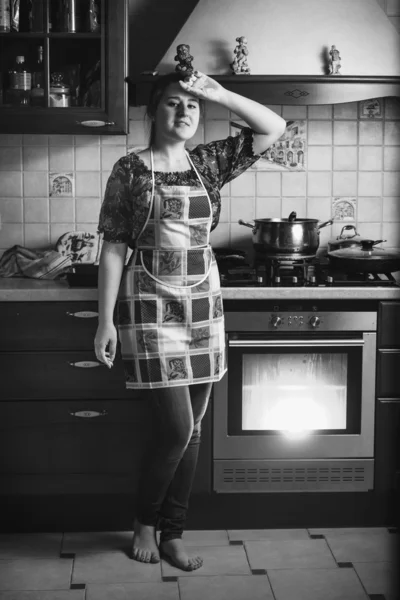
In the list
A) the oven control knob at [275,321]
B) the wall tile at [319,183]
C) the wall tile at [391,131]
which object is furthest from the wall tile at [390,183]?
the oven control knob at [275,321]

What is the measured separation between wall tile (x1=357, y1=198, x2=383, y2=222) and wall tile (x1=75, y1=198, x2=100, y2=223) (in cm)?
108

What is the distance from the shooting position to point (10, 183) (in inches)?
125

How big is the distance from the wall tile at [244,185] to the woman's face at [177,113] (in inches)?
40.1

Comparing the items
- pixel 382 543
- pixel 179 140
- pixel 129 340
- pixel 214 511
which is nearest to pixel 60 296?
pixel 129 340

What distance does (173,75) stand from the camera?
7.24 ft

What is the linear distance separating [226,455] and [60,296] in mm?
777

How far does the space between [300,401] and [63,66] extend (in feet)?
4.78

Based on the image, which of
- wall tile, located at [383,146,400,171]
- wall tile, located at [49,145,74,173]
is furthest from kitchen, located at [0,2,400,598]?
wall tile, located at [383,146,400,171]

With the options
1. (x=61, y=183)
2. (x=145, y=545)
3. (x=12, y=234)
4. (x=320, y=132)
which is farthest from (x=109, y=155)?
(x=145, y=545)

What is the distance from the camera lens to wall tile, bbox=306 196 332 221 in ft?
10.6

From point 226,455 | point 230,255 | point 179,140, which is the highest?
point 179,140

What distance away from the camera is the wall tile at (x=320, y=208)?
3240 mm

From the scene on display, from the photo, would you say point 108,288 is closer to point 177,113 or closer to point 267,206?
point 177,113

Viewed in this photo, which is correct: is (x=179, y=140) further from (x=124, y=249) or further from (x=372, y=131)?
(x=372, y=131)
